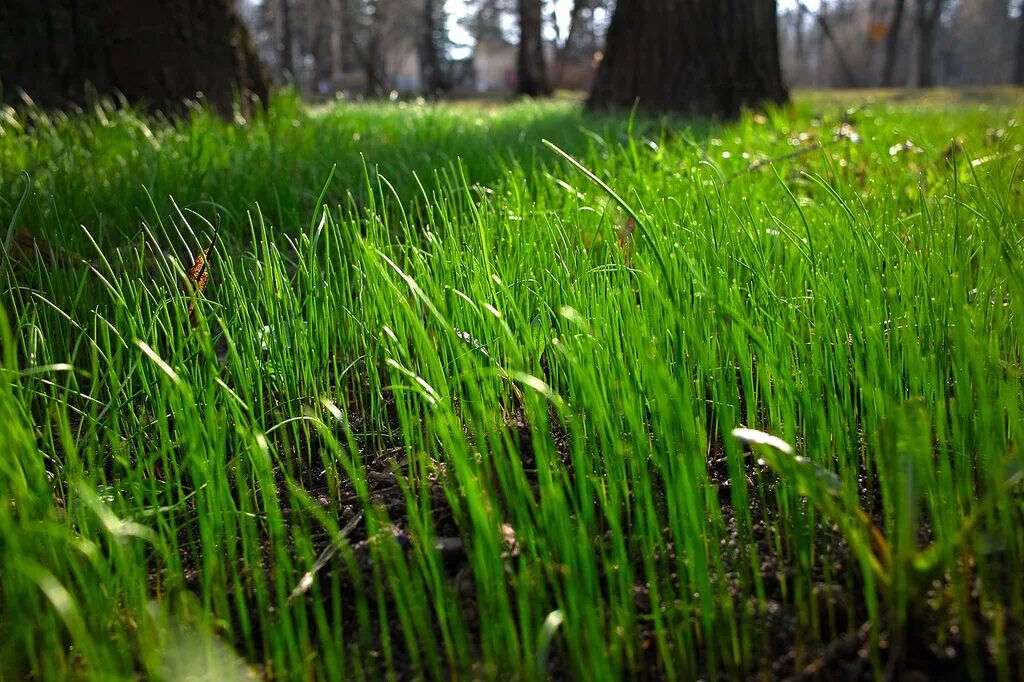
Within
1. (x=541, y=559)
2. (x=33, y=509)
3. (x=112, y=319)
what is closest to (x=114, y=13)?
(x=112, y=319)

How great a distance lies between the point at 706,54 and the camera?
16.7 ft

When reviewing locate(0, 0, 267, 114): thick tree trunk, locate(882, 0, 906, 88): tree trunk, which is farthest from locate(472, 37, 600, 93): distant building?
locate(0, 0, 267, 114): thick tree trunk

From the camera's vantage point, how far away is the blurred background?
2409 cm

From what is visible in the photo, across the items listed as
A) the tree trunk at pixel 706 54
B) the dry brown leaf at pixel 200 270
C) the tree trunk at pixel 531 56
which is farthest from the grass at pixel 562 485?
the tree trunk at pixel 531 56

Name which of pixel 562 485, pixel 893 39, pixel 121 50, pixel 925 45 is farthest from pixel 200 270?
pixel 893 39

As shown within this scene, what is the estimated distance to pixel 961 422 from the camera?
3.25 ft

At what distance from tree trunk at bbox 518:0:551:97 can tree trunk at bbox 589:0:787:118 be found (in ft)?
34.6

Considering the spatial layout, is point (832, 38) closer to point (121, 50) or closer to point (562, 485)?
point (121, 50)

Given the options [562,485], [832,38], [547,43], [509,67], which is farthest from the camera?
[509,67]

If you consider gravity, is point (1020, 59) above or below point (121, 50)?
above

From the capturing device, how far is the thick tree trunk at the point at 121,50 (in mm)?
3691

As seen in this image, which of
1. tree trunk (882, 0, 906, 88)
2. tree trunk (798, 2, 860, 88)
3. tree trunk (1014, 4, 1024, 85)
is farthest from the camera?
tree trunk (1014, 4, 1024, 85)

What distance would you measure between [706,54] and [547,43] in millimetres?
50770

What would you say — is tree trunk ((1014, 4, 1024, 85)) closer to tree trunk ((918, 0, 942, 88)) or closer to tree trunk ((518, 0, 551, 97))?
tree trunk ((918, 0, 942, 88))
